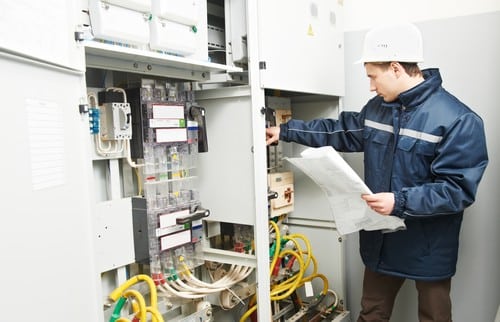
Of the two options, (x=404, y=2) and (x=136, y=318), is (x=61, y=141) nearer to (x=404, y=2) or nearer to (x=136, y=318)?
(x=136, y=318)

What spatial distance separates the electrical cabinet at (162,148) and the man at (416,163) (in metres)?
0.32

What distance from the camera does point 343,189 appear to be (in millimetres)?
1720

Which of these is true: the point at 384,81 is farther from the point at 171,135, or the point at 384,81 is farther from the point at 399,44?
the point at 171,135

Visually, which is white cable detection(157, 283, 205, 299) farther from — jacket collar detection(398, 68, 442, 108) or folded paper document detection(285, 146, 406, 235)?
jacket collar detection(398, 68, 442, 108)

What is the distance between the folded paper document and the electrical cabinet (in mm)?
202

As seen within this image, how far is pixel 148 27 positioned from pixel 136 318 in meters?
1.03

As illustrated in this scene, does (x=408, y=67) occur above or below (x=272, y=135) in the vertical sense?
above

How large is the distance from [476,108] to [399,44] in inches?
29.2

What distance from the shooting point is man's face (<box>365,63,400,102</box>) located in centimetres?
180

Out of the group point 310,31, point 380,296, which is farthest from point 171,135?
point 380,296

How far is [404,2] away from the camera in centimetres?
234

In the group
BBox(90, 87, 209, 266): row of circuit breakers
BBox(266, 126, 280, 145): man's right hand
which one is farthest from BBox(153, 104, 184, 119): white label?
BBox(266, 126, 280, 145): man's right hand

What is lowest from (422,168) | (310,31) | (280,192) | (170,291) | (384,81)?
(170,291)

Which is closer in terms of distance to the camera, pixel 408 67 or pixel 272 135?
pixel 408 67
